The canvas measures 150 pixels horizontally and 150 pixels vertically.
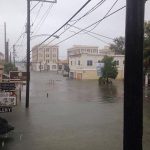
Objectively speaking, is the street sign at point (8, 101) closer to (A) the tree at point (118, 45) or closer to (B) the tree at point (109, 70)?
(B) the tree at point (109, 70)

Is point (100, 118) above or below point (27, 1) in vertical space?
below

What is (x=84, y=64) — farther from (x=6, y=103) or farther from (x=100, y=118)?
(x=6, y=103)

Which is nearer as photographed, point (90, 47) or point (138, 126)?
point (138, 126)

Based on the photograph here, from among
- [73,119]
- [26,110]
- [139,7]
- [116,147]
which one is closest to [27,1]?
[26,110]

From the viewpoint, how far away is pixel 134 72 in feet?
12.3

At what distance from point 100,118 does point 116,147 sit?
7838mm

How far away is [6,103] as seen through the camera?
17.0m

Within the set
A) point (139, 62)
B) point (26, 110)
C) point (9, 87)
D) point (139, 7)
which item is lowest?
point (26, 110)

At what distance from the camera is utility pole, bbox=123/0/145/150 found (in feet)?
12.3

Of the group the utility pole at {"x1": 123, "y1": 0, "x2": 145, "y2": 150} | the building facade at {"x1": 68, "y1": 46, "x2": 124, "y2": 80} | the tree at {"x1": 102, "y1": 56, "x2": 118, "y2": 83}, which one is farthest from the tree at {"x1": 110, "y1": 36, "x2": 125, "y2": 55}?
the utility pole at {"x1": 123, "y1": 0, "x2": 145, "y2": 150}

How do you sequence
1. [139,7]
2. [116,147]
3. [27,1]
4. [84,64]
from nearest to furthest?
[139,7] < [116,147] < [27,1] < [84,64]

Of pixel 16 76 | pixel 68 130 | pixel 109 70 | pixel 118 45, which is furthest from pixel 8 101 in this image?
pixel 118 45

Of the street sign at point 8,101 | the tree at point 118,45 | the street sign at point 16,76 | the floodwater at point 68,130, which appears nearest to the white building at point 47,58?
the tree at point 118,45

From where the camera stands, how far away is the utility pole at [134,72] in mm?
3736
